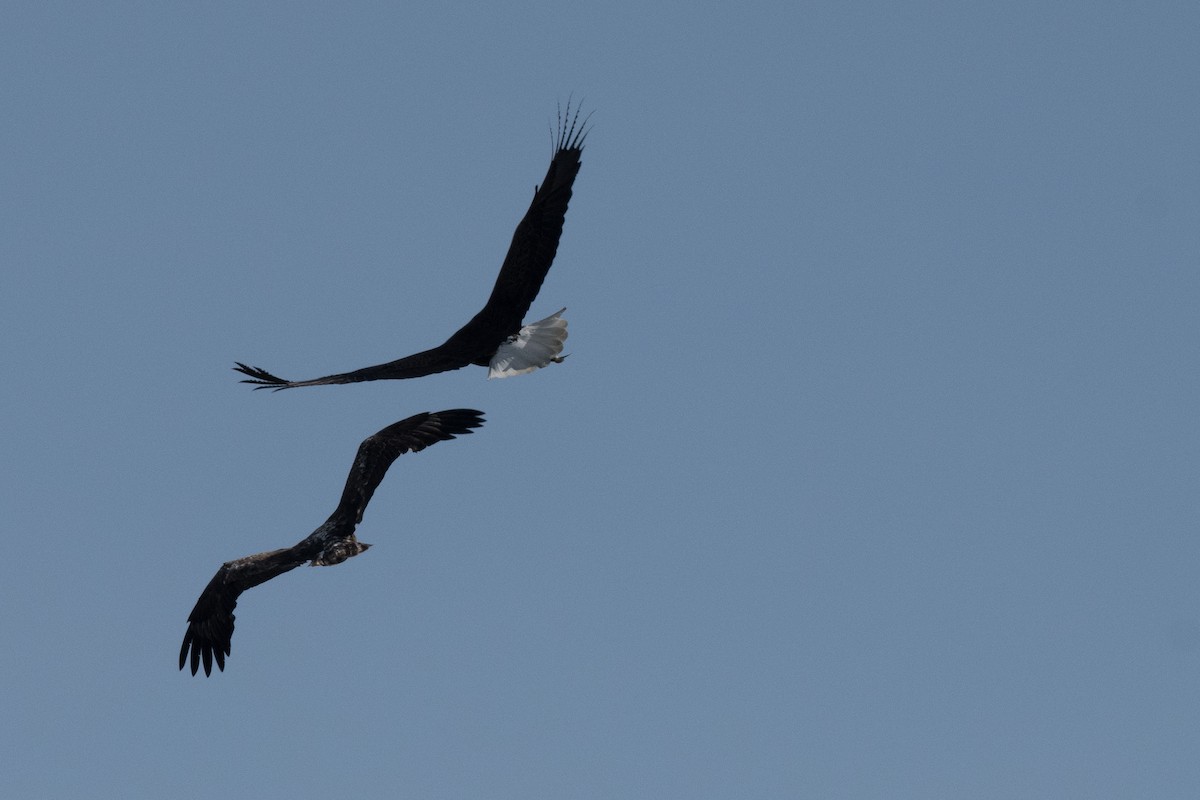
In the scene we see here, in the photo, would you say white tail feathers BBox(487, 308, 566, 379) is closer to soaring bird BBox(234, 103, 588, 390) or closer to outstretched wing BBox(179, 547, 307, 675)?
soaring bird BBox(234, 103, 588, 390)

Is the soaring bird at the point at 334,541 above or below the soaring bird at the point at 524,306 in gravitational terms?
below

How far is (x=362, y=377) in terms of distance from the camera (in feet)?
83.9

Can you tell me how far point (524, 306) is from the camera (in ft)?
88.5

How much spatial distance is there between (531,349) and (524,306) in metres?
0.68

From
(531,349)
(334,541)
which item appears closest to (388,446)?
(334,541)

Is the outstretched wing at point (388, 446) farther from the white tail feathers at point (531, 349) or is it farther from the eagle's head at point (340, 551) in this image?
the white tail feathers at point (531, 349)

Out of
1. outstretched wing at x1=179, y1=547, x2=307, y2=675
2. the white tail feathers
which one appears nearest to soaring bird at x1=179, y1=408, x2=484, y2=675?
A: outstretched wing at x1=179, y1=547, x2=307, y2=675

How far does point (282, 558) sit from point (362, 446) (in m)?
1.85

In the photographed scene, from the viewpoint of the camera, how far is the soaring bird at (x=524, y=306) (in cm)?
2658

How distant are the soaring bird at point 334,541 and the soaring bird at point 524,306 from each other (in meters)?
1.61

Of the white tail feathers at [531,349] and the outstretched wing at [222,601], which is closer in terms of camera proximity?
the outstretched wing at [222,601]

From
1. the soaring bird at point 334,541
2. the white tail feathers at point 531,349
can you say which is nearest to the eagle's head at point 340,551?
the soaring bird at point 334,541

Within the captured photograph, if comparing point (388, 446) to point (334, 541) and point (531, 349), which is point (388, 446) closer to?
point (334, 541)

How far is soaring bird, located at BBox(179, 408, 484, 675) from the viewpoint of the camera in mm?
24328
